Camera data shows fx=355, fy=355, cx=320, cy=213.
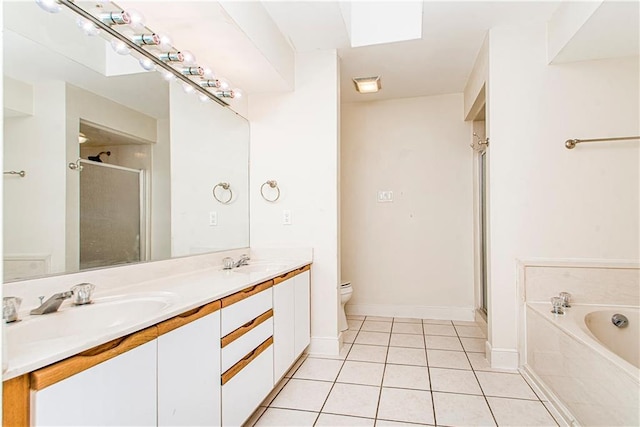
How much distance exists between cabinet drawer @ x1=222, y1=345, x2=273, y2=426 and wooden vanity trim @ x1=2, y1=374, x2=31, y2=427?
782 mm

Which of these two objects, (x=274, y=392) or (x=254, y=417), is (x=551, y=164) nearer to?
(x=274, y=392)

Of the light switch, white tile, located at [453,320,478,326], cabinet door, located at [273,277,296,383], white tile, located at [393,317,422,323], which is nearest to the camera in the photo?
cabinet door, located at [273,277,296,383]

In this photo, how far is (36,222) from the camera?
127cm

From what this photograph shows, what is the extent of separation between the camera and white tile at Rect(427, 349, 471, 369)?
97.8 inches

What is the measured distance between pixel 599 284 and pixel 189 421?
8.21 ft

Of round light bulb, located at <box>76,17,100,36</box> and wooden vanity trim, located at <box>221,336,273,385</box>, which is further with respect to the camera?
wooden vanity trim, located at <box>221,336,273,385</box>

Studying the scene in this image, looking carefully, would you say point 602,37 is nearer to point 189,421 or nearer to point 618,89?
point 618,89

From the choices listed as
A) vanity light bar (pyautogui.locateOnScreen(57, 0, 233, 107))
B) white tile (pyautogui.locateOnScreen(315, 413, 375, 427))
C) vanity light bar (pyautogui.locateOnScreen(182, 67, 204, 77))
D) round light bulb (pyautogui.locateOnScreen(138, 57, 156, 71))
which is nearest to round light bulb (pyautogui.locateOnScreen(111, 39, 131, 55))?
vanity light bar (pyautogui.locateOnScreen(57, 0, 233, 107))

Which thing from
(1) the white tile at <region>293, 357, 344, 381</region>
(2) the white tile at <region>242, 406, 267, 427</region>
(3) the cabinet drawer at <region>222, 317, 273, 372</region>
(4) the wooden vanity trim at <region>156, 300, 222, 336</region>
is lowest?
(1) the white tile at <region>293, 357, 344, 381</region>

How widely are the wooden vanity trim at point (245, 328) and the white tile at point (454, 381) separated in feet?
3.68

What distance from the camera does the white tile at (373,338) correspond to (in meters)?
2.97

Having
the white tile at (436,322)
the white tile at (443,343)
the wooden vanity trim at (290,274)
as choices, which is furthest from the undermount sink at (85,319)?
the white tile at (436,322)

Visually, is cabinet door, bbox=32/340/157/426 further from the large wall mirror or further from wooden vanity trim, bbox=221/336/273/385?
the large wall mirror

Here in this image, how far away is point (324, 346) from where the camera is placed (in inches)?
106
